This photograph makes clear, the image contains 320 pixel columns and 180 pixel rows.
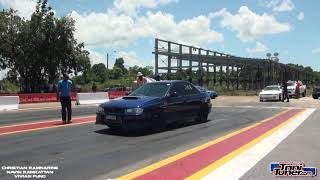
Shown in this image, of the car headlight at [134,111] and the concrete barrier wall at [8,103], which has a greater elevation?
the car headlight at [134,111]

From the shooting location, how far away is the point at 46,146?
1127 cm

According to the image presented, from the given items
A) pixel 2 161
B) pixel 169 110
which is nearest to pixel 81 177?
pixel 2 161

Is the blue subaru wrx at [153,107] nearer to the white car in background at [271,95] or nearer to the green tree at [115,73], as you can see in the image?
the white car in background at [271,95]

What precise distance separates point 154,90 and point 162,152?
466 centimetres

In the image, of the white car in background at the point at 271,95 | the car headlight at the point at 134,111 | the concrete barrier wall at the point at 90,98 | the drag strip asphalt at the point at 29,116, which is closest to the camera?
the car headlight at the point at 134,111

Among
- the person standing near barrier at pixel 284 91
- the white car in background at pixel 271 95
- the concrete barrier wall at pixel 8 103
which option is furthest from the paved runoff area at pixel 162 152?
the white car in background at pixel 271 95

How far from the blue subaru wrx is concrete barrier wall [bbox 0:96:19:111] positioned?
13873 millimetres

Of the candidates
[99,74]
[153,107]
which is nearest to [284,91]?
[153,107]

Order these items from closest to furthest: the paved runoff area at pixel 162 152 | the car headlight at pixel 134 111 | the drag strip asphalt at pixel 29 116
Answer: the paved runoff area at pixel 162 152
the car headlight at pixel 134 111
the drag strip asphalt at pixel 29 116

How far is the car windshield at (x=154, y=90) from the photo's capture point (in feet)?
48.6

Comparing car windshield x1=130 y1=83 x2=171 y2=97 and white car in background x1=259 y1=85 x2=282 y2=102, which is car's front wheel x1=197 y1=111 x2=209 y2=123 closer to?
car windshield x1=130 y1=83 x2=171 y2=97

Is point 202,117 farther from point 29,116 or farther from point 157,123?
point 29,116

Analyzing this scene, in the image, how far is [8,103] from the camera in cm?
2766

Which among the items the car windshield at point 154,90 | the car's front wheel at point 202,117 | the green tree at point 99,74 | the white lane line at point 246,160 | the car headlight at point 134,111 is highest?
the green tree at point 99,74
